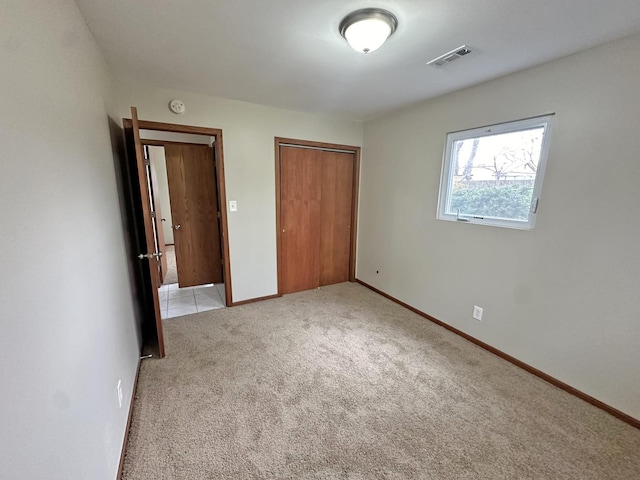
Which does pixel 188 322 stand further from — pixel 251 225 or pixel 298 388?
pixel 298 388

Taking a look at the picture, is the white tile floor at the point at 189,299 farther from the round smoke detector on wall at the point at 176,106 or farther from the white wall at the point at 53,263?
the round smoke detector on wall at the point at 176,106

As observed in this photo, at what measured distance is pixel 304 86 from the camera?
2.42 m

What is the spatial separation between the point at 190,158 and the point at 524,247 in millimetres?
3806

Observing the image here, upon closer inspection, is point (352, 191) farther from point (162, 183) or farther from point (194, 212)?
point (162, 183)

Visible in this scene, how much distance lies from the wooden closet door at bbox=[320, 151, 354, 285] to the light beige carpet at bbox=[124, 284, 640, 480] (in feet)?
4.84

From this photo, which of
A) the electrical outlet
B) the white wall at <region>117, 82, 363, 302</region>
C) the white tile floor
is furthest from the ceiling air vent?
the white tile floor

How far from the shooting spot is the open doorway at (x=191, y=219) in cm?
344

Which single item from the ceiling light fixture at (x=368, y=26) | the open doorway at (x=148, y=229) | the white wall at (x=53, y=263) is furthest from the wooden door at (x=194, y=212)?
the ceiling light fixture at (x=368, y=26)

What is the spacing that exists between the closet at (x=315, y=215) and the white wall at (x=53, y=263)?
2.06 metres

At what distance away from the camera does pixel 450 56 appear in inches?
71.8

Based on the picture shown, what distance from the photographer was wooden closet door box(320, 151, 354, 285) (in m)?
3.67

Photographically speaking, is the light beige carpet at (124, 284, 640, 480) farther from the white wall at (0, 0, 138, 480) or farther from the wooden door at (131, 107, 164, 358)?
the wooden door at (131, 107, 164, 358)

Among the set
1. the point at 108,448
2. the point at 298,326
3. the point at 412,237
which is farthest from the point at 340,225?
the point at 108,448

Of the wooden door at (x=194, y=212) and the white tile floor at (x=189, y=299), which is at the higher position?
the wooden door at (x=194, y=212)
